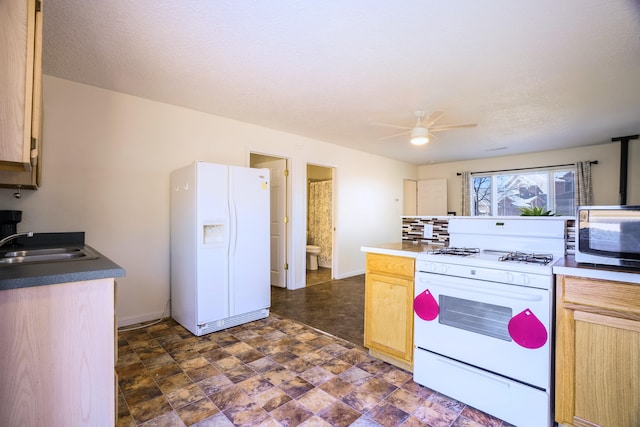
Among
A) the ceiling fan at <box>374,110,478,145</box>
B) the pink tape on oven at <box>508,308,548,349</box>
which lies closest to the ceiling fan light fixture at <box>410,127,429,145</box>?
the ceiling fan at <box>374,110,478,145</box>

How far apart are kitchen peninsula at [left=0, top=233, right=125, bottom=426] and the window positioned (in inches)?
271

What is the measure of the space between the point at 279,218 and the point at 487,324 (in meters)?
3.37

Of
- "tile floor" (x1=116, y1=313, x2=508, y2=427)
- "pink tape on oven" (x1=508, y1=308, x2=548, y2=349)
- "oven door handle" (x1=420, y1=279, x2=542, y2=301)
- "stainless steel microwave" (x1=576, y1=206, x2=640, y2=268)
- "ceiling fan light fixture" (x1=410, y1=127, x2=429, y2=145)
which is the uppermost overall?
"ceiling fan light fixture" (x1=410, y1=127, x2=429, y2=145)

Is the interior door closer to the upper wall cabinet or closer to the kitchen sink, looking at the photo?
the kitchen sink

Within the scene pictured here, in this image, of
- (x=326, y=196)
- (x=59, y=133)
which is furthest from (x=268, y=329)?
(x=326, y=196)

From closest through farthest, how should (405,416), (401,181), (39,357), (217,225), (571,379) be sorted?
(39,357)
(571,379)
(405,416)
(217,225)
(401,181)

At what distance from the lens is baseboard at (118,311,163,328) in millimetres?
3035

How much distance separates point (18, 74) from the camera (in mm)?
1233

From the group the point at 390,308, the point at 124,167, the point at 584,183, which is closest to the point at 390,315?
the point at 390,308

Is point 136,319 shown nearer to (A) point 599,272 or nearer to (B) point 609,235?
(A) point 599,272

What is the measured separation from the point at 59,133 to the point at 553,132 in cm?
607

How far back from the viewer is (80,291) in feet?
4.05

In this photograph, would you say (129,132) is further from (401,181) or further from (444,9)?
(401,181)

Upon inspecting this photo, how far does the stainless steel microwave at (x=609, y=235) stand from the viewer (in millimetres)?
1517
